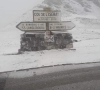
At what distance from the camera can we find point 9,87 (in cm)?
712

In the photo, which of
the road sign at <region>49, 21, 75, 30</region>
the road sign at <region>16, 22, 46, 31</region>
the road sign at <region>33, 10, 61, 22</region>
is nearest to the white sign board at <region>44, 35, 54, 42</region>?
the road sign at <region>49, 21, 75, 30</region>

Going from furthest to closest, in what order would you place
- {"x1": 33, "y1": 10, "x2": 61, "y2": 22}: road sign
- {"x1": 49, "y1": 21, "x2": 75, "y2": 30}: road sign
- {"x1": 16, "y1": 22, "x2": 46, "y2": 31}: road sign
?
{"x1": 49, "y1": 21, "x2": 75, "y2": 30}: road sign
{"x1": 33, "y1": 10, "x2": 61, "y2": 22}: road sign
{"x1": 16, "y1": 22, "x2": 46, "y2": 31}: road sign

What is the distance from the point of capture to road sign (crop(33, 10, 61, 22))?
41.7 feet

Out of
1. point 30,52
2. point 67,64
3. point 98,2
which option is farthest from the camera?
point 98,2

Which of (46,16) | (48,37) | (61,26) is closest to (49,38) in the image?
(48,37)

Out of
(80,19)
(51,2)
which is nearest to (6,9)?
(51,2)

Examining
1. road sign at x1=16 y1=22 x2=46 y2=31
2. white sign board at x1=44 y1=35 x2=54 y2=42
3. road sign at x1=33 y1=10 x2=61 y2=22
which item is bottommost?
white sign board at x1=44 y1=35 x2=54 y2=42

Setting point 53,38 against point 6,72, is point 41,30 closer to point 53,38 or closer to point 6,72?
point 53,38

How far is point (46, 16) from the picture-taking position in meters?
12.8

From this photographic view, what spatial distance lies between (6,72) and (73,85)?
9.83 ft

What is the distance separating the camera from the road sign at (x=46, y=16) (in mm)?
12719

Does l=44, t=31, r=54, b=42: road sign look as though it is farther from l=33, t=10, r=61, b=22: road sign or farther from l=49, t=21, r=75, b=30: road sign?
l=33, t=10, r=61, b=22: road sign

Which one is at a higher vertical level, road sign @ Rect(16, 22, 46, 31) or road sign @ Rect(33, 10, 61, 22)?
road sign @ Rect(33, 10, 61, 22)

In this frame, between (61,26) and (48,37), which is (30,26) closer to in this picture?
(48,37)
